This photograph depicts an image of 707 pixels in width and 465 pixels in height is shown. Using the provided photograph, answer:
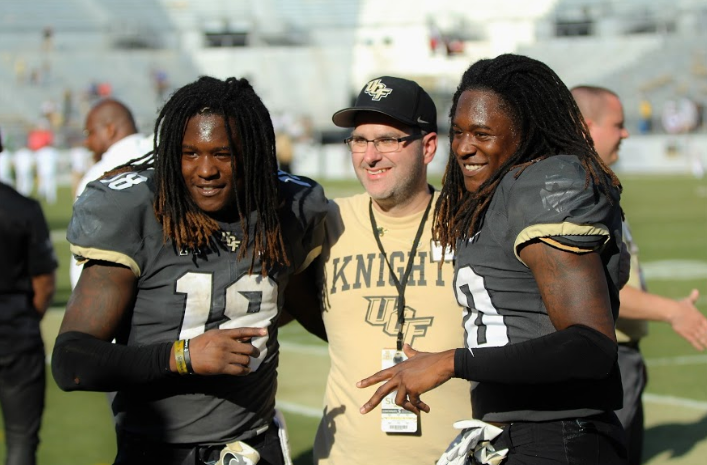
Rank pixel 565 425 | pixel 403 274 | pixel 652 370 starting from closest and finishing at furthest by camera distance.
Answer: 1. pixel 565 425
2. pixel 403 274
3. pixel 652 370

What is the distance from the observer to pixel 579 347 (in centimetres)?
243

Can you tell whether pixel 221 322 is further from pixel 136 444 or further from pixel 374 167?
pixel 374 167

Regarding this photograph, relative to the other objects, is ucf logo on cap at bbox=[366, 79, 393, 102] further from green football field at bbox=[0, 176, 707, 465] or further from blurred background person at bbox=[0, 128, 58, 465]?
green football field at bbox=[0, 176, 707, 465]

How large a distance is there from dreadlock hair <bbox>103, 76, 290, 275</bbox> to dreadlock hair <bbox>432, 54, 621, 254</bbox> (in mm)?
613

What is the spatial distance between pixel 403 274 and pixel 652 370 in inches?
173

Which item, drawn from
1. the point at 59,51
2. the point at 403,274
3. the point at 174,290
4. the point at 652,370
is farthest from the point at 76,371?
the point at 59,51

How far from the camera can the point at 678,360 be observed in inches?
303

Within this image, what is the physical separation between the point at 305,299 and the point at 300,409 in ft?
9.28

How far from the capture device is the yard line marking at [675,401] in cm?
648

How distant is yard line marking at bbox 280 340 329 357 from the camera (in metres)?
7.95

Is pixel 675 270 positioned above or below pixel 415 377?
below

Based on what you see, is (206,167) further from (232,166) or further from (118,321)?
(118,321)

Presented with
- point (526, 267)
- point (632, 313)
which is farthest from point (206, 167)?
point (632, 313)

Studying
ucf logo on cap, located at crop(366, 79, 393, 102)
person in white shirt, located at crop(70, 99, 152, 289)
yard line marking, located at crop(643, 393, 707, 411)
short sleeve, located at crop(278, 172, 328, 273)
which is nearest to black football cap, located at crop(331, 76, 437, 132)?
ucf logo on cap, located at crop(366, 79, 393, 102)
